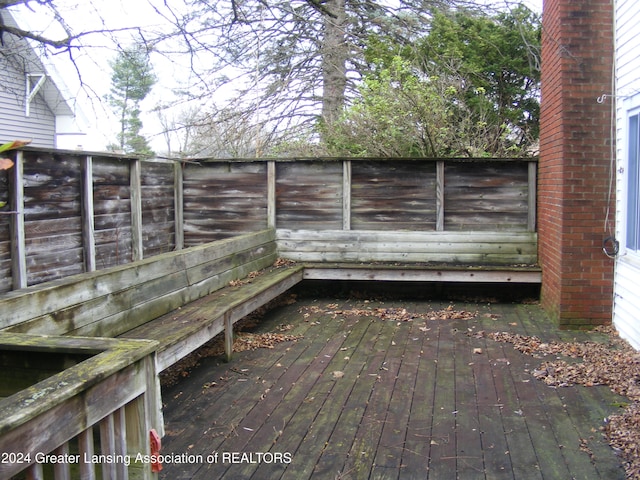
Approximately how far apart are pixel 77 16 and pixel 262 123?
5819mm

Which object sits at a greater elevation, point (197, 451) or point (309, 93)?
point (309, 93)

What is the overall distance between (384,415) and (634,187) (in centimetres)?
329

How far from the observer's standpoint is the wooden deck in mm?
3197

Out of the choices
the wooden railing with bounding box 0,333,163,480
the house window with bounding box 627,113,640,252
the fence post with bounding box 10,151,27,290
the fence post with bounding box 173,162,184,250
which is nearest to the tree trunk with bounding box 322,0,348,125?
the fence post with bounding box 173,162,184,250

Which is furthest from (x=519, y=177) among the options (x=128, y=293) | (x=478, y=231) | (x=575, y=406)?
(x=128, y=293)

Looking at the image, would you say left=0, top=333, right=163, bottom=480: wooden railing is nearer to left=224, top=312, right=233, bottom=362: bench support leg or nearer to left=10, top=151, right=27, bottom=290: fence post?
left=224, top=312, right=233, bottom=362: bench support leg

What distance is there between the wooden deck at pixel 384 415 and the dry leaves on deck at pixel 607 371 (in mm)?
92

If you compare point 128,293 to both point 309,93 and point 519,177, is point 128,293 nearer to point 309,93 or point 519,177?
point 519,177

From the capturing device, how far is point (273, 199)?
802 cm

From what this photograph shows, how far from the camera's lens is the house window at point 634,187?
17.1 ft

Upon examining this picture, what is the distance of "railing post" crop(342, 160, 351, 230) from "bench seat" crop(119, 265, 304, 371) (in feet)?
4.56

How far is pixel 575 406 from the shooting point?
158 inches

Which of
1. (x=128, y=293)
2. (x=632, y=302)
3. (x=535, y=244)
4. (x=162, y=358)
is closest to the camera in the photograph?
(x=162, y=358)

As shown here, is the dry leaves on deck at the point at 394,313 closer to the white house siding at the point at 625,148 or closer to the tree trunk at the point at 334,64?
the white house siding at the point at 625,148
